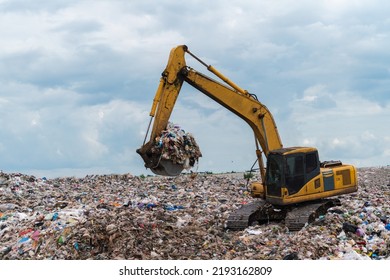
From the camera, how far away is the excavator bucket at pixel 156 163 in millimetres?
10289

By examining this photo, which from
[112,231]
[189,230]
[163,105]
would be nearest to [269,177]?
[189,230]

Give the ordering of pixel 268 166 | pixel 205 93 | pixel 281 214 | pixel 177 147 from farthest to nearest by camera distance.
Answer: pixel 281 214 < pixel 268 166 < pixel 205 93 < pixel 177 147

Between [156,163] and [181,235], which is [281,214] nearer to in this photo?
[181,235]

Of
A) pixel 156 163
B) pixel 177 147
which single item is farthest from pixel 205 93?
pixel 156 163

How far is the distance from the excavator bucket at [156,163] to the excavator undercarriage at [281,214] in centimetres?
235

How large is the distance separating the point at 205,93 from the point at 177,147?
1725 mm

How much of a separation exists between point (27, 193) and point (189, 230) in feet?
32.1

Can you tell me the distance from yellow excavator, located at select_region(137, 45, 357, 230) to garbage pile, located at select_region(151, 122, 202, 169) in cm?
16

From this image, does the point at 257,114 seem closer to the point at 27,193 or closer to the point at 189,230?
the point at 189,230

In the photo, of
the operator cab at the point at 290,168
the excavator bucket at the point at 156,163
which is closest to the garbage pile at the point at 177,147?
the excavator bucket at the point at 156,163

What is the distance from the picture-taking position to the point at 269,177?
39.5ft

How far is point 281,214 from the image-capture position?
41.5 feet

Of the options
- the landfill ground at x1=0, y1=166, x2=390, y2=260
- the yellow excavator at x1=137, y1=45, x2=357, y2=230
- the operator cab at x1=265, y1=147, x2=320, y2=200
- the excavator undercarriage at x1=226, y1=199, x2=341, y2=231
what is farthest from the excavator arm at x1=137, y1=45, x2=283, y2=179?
the landfill ground at x1=0, y1=166, x2=390, y2=260

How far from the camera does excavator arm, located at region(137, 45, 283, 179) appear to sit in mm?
10422
